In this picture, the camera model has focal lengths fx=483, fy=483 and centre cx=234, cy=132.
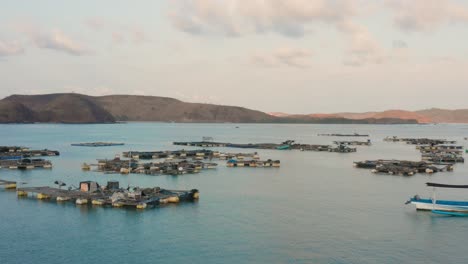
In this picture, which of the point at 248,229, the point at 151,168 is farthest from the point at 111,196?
the point at 151,168

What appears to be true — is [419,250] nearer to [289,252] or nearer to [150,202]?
[289,252]

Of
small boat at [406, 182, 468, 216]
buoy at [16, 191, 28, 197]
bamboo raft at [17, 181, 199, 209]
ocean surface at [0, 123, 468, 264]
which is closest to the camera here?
ocean surface at [0, 123, 468, 264]

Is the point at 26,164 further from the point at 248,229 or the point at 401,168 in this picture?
the point at 401,168

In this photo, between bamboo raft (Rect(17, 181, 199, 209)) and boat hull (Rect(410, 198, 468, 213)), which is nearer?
boat hull (Rect(410, 198, 468, 213))

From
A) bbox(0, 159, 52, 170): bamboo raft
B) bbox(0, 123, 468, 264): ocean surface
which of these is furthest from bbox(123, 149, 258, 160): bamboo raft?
bbox(0, 123, 468, 264): ocean surface

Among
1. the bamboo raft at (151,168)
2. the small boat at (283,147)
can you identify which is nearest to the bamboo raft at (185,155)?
the bamboo raft at (151,168)

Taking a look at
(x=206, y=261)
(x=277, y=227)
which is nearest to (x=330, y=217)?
(x=277, y=227)

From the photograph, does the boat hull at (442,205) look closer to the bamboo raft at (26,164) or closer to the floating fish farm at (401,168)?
the floating fish farm at (401,168)

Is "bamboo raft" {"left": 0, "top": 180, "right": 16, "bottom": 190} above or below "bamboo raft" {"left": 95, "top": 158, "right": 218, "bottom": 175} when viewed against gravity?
below

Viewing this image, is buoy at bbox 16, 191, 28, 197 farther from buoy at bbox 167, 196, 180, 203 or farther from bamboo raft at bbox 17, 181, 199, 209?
buoy at bbox 167, 196, 180, 203
